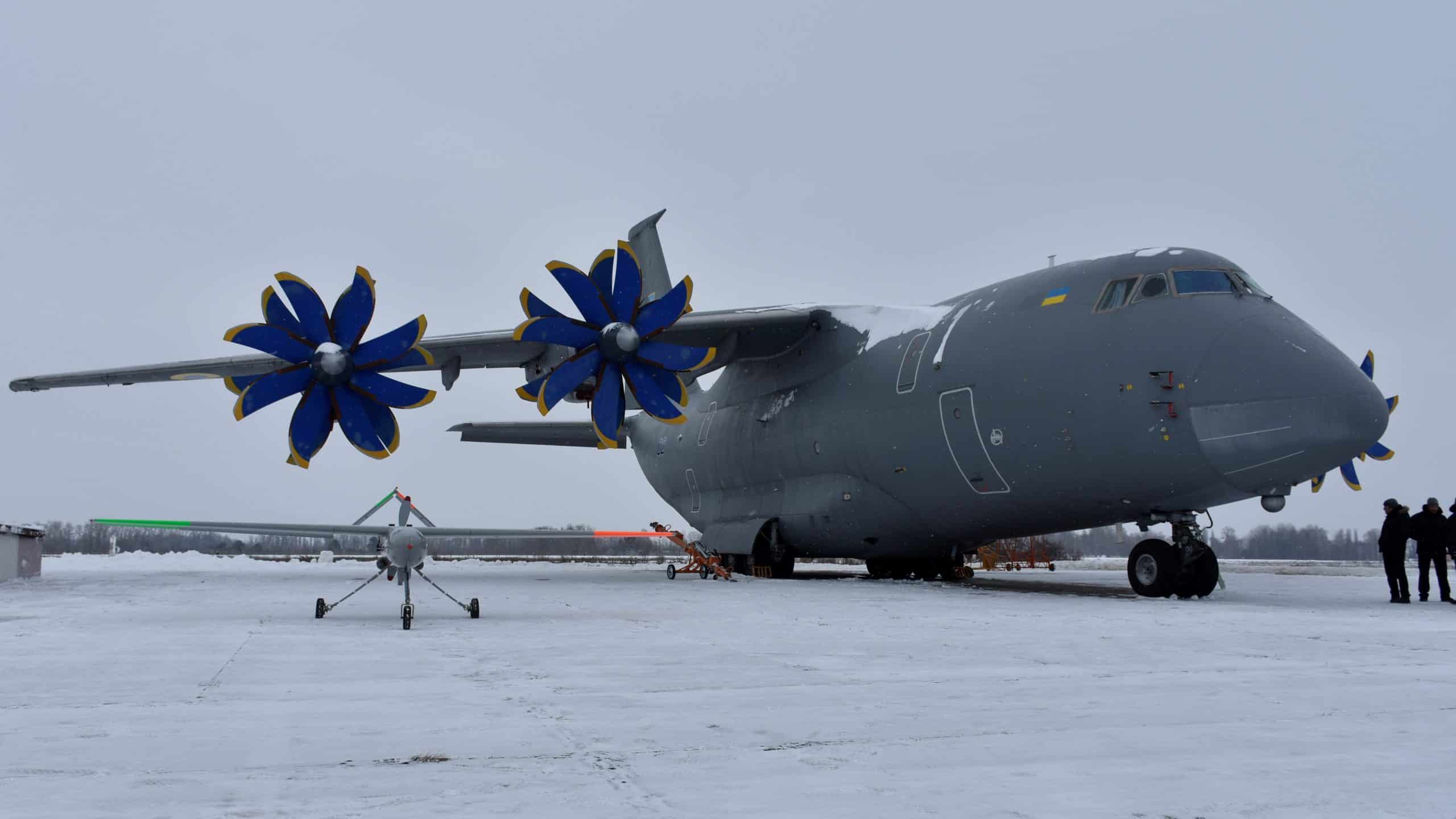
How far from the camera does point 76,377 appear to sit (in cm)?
1869

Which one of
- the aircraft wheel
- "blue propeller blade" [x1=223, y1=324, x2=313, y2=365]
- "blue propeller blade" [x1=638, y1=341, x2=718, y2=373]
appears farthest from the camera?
"blue propeller blade" [x1=638, y1=341, x2=718, y2=373]

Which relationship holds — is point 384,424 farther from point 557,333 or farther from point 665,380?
point 665,380

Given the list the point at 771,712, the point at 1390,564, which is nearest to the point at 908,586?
the point at 1390,564

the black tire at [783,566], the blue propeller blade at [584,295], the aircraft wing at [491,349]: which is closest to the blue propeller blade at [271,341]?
the aircraft wing at [491,349]

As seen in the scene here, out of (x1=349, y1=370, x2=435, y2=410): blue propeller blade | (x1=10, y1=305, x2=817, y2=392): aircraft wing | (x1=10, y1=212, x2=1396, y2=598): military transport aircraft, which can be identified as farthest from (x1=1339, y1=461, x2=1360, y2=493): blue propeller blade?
(x1=349, y1=370, x2=435, y2=410): blue propeller blade

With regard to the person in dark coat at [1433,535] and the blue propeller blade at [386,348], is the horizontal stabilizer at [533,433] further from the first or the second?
the person in dark coat at [1433,535]

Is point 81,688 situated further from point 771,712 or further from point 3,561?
point 3,561

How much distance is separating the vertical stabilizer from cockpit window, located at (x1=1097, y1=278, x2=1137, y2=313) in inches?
493

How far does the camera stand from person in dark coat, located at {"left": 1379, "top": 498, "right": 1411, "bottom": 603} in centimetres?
1359

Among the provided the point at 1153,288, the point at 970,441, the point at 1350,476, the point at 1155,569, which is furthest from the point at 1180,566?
the point at 1350,476

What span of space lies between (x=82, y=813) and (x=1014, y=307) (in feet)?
42.9

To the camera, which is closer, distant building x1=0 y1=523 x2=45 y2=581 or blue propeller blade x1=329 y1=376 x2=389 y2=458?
blue propeller blade x1=329 y1=376 x2=389 y2=458

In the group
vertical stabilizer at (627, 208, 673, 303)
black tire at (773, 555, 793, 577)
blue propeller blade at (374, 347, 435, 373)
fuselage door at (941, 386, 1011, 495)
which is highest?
vertical stabilizer at (627, 208, 673, 303)

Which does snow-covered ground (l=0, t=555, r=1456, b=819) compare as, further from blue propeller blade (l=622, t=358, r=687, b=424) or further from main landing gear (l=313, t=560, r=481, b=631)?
blue propeller blade (l=622, t=358, r=687, b=424)
